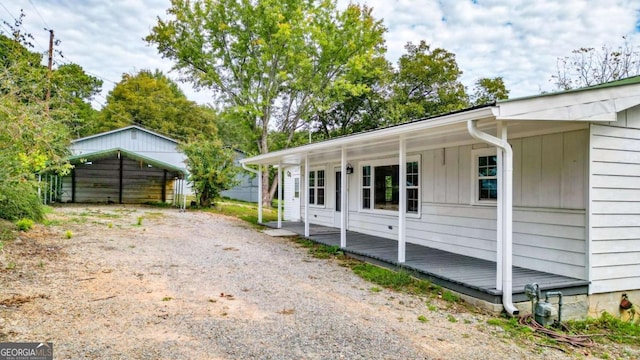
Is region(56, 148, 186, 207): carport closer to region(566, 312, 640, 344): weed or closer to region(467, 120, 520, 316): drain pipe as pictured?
region(467, 120, 520, 316): drain pipe

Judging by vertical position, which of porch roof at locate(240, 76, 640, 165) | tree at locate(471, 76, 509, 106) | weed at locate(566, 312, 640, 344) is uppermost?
tree at locate(471, 76, 509, 106)

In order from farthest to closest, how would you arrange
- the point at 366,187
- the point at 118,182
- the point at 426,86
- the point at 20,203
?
the point at 426,86 → the point at 118,182 → the point at 366,187 → the point at 20,203

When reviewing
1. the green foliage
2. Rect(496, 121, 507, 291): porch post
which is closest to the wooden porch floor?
Rect(496, 121, 507, 291): porch post

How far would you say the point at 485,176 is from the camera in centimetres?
632

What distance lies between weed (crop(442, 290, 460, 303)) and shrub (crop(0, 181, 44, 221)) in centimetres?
762

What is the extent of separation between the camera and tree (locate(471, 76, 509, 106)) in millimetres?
21266

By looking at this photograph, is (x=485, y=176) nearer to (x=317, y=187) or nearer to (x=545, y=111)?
(x=545, y=111)

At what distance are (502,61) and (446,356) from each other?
1930 cm

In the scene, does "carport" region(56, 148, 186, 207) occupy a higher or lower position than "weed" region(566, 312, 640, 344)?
higher

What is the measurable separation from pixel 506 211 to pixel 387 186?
14.8ft

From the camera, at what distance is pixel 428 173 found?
24.9 ft

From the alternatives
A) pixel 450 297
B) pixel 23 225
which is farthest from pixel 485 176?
pixel 23 225

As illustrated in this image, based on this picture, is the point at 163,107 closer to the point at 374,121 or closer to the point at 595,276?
the point at 374,121

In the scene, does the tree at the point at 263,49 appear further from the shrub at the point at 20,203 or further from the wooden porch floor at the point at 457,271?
the wooden porch floor at the point at 457,271
